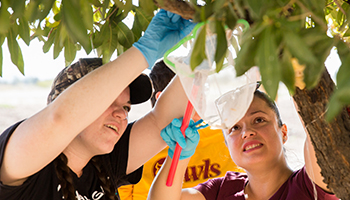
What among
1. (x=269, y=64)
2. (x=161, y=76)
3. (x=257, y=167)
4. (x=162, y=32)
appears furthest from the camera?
(x=161, y=76)

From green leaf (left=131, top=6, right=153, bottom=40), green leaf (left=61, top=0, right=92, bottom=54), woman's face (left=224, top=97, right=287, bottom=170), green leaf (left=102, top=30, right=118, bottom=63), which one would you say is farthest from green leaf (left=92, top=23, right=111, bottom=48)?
woman's face (left=224, top=97, right=287, bottom=170)

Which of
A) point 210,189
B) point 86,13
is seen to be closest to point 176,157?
point 210,189

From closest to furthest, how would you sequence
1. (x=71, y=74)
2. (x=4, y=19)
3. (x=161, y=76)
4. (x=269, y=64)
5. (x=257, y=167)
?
(x=269, y=64) → (x=4, y=19) → (x=71, y=74) → (x=257, y=167) → (x=161, y=76)

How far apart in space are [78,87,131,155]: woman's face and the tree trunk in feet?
2.23

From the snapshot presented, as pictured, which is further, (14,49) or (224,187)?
(224,187)

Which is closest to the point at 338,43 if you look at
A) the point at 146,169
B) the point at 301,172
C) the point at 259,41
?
the point at 259,41

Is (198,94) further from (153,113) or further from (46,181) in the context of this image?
(46,181)

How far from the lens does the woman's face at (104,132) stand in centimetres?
118

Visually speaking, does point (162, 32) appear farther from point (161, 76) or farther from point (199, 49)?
point (161, 76)

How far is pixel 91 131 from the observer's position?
3.89 ft

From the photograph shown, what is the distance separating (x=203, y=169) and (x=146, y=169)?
360 millimetres

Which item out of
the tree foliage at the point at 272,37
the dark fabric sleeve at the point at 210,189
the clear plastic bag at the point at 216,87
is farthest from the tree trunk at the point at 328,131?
the dark fabric sleeve at the point at 210,189

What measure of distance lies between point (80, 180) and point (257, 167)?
73 centimetres

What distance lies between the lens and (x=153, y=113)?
1.42 metres
